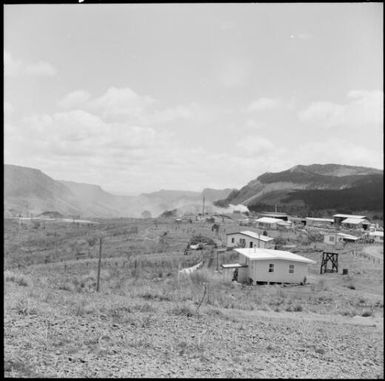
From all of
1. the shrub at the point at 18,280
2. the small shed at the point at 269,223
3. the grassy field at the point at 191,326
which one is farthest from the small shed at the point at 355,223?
the shrub at the point at 18,280

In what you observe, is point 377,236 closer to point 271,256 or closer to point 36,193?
point 271,256

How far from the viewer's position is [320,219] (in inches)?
1076

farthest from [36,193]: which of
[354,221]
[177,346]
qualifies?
[177,346]

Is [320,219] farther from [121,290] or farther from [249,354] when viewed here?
[249,354]

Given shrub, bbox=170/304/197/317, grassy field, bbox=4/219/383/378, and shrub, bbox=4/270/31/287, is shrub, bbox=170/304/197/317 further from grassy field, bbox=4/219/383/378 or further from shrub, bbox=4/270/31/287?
shrub, bbox=4/270/31/287

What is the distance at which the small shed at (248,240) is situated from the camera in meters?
16.8

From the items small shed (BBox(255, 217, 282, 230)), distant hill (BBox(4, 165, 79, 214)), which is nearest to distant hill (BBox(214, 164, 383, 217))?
small shed (BBox(255, 217, 282, 230))

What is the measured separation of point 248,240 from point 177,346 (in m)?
12.0

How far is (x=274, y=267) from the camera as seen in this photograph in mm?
14562

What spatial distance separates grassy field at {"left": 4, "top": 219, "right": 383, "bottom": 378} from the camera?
204 inches

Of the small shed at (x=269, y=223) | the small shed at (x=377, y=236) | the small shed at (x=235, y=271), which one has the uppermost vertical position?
the small shed at (x=269, y=223)

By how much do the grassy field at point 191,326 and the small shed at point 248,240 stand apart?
2.32 meters

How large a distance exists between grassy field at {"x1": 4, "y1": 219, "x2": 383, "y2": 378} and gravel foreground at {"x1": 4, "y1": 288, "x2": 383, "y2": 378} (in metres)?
0.02

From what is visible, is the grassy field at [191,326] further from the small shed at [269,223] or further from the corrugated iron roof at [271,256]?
the small shed at [269,223]
